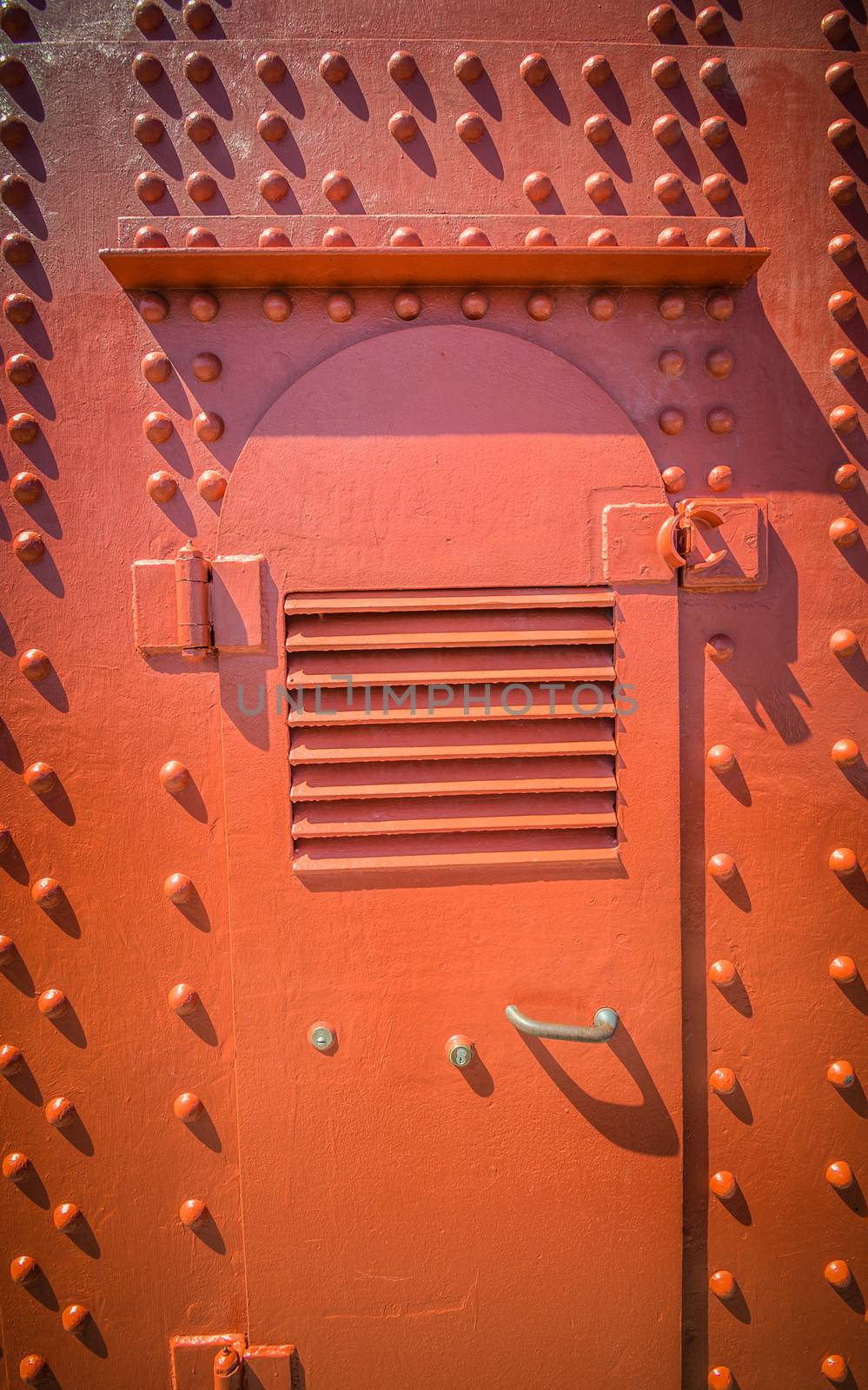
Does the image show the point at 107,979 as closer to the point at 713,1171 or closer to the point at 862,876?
the point at 713,1171

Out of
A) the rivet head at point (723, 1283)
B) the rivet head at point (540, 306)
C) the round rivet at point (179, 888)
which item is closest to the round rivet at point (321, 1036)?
the round rivet at point (179, 888)

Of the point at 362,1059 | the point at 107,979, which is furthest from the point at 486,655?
the point at 107,979

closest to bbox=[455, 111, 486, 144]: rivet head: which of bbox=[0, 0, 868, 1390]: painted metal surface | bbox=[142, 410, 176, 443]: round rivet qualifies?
bbox=[0, 0, 868, 1390]: painted metal surface

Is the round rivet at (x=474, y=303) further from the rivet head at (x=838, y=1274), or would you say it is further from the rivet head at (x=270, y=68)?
the rivet head at (x=838, y=1274)

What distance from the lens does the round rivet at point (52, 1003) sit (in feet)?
3.52

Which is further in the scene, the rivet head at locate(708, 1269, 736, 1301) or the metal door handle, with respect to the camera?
the rivet head at locate(708, 1269, 736, 1301)

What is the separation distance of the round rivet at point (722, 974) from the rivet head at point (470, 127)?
148 centimetres

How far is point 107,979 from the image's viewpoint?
3.59 ft

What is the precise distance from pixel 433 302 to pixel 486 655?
60 centimetres

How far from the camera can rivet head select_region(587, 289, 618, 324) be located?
1070mm

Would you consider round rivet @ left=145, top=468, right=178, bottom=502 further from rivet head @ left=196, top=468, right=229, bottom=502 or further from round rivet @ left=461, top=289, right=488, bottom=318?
round rivet @ left=461, top=289, right=488, bottom=318

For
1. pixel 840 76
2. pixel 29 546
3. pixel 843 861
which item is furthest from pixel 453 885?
pixel 840 76

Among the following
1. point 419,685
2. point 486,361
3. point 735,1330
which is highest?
point 486,361

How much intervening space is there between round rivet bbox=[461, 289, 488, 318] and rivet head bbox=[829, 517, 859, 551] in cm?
72
